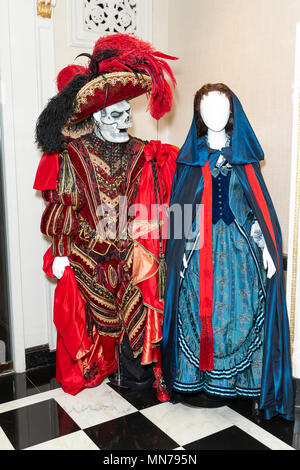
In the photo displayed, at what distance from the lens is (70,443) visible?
6.35 feet

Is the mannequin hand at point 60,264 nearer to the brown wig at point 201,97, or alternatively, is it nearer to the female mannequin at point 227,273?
the female mannequin at point 227,273

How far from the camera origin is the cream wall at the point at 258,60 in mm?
2201

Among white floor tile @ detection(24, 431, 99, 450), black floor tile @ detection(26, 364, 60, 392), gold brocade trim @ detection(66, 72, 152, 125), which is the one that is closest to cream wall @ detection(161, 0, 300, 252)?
gold brocade trim @ detection(66, 72, 152, 125)

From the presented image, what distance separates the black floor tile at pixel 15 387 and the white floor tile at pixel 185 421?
656 mm

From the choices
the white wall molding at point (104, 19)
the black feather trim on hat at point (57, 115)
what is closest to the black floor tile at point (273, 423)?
the black feather trim on hat at point (57, 115)

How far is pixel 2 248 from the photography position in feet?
8.52

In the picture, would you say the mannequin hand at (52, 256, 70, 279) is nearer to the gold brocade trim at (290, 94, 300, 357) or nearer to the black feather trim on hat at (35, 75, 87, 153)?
the black feather trim on hat at (35, 75, 87, 153)

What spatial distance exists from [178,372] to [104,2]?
81.0 inches

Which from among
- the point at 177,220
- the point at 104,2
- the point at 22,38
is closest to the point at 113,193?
Answer: the point at 177,220

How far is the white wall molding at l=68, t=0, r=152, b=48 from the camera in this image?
2.55 meters

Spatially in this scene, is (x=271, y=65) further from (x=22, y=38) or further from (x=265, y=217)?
(x=22, y=38)

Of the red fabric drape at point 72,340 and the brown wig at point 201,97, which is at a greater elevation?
the brown wig at point 201,97

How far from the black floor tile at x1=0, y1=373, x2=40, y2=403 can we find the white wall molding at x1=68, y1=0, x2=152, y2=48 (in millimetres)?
1883

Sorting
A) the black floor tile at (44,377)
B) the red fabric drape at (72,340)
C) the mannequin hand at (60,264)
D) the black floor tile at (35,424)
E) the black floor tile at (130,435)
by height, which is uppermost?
the mannequin hand at (60,264)
